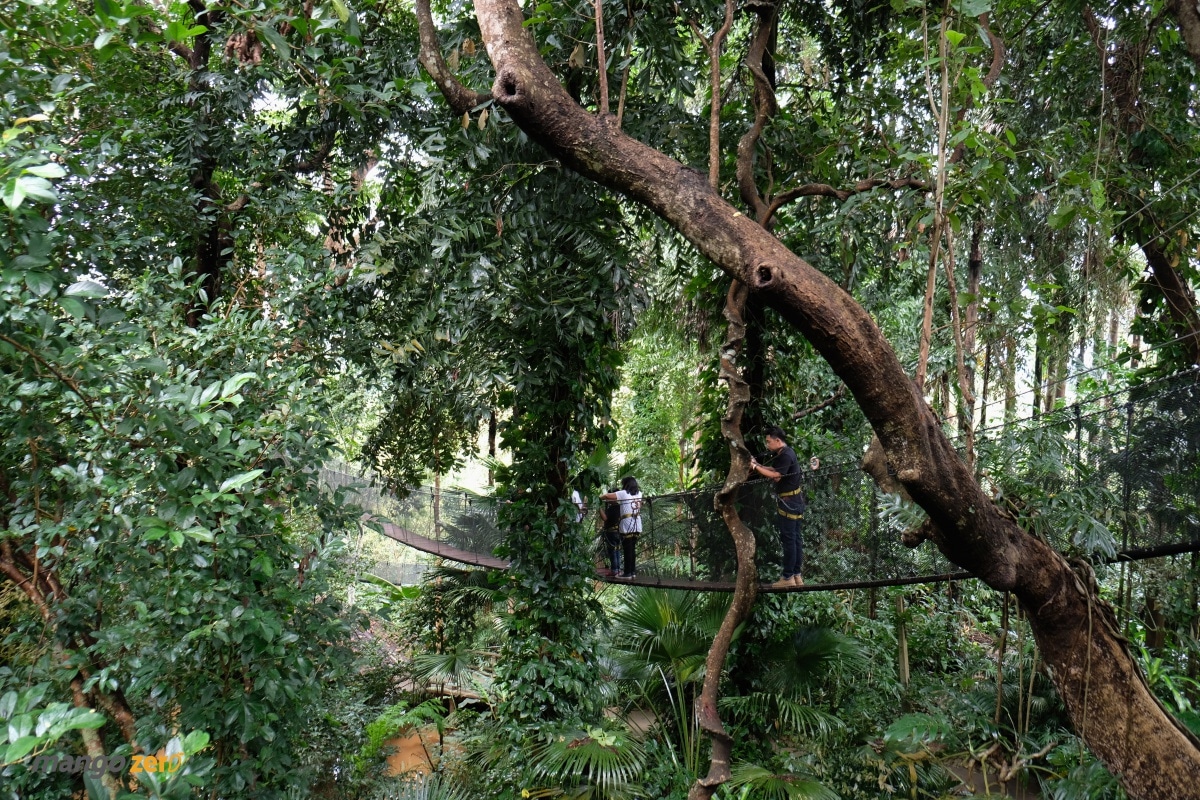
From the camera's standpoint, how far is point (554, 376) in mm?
3895

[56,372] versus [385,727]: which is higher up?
[56,372]

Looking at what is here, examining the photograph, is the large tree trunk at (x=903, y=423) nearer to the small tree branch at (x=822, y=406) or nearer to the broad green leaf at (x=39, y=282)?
the broad green leaf at (x=39, y=282)

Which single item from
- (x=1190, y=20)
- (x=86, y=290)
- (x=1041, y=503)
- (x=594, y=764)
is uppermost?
(x=1190, y=20)

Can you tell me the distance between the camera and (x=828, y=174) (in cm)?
359

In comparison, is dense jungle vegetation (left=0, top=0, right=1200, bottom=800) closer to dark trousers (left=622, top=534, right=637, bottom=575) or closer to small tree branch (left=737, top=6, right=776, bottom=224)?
small tree branch (left=737, top=6, right=776, bottom=224)

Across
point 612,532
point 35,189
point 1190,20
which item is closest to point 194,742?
point 35,189

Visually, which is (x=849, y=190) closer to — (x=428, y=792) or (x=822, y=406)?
(x=822, y=406)

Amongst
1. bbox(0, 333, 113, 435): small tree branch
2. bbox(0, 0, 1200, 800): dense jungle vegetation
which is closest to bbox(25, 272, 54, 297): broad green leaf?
bbox(0, 0, 1200, 800): dense jungle vegetation

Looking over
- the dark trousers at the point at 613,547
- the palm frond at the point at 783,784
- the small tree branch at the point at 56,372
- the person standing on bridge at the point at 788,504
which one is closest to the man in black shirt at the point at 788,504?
the person standing on bridge at the point at 788,504

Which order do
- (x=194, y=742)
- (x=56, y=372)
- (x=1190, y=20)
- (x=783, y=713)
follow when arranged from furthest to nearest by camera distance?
(x=783, y=713)
(x=1190, y=20)
(x=56, y=372)
(x=194, y=742)

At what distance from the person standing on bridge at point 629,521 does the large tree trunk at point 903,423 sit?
107 inches

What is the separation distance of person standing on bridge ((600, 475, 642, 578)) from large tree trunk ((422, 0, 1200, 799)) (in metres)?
2.73

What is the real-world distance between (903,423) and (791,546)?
1874mm

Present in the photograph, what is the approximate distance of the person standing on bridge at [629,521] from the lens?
5023mm
